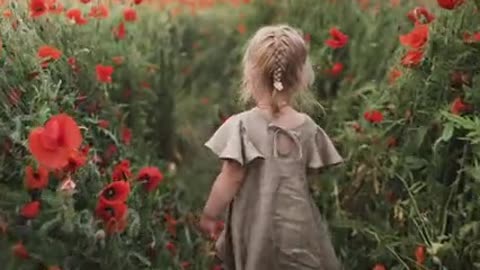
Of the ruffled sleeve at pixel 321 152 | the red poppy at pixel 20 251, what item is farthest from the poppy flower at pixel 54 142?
the ruffled sleeve at pixel 321 152

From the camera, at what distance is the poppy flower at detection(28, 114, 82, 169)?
2783mm

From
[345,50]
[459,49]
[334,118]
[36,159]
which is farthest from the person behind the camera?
[345,50]

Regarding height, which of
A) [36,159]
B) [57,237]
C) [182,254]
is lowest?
[182,254]

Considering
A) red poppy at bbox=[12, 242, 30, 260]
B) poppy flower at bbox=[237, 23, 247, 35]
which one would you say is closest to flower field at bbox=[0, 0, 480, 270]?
red poppy at bbox=[12, 242, 30, 260]

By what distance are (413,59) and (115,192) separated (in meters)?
1.23

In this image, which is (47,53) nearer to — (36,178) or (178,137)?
(36,178)

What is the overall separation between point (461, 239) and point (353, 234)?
0.55m

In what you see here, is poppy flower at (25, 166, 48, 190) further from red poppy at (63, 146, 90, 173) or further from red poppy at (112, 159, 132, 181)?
red poppy at (112, 159, 132, 181)

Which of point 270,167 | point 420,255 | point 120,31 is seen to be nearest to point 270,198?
point 270,167

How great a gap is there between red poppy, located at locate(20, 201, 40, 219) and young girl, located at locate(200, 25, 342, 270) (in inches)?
20.7

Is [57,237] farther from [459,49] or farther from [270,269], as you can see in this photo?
[459,49]

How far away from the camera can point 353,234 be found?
12.7 ft

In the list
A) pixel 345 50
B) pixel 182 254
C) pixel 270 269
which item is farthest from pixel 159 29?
pixel 270 269

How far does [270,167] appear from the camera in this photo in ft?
10.1
